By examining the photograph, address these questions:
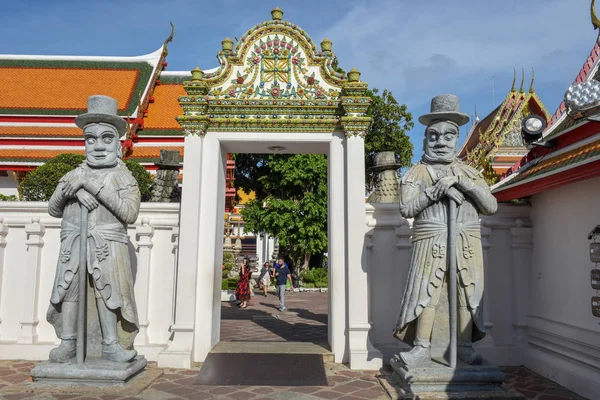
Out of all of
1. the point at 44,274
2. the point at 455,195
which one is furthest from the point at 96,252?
the point at 455,195

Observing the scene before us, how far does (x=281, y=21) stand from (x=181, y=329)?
15.3 feet

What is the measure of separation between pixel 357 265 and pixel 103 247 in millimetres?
3240

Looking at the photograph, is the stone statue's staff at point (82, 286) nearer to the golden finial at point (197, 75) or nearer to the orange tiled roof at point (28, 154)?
the golden finial at point (197, 75)

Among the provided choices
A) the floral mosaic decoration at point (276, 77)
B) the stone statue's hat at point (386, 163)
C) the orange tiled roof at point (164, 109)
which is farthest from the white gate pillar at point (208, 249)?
the orange tiled roof at point (164, 109)

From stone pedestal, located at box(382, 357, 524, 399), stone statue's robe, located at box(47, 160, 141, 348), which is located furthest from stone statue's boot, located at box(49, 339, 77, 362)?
stone pedestal, located at box(382, 357, 524, 399)

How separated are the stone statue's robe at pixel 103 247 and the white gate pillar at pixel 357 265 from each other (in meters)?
2.81

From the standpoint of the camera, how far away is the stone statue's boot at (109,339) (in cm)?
488

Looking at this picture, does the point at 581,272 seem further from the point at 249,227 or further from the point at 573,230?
the point at 249,227

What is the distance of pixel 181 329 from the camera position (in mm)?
6008

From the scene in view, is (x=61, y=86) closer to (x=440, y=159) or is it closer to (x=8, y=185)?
(x=8, y=185)

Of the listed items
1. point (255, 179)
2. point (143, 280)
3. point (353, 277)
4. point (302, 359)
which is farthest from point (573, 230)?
point (255, 179)

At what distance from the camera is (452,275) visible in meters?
4.67

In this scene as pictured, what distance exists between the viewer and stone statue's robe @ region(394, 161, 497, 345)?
187 inches

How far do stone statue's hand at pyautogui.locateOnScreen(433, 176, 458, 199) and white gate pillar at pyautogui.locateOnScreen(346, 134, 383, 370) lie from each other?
1602mm
